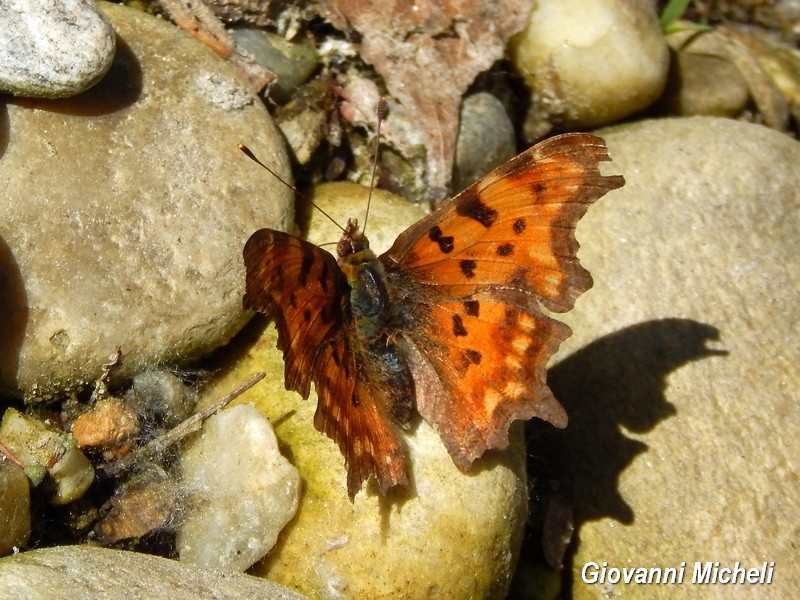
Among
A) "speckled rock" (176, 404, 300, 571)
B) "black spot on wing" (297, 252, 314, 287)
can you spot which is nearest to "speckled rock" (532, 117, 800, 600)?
"speckled rock" (176, 404, 300, 571)

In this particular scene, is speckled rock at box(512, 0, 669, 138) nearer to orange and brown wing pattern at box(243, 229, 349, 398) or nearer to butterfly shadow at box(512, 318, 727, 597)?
butterfly shadow at box(512, 318, 727, 597)

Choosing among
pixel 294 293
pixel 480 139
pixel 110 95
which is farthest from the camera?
pixel 480 139

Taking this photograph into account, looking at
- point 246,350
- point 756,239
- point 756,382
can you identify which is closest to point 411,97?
point 246,350

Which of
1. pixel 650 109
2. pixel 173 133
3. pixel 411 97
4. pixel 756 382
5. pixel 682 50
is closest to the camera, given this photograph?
pixel 173 133

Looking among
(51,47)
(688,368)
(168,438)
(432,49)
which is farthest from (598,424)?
(51,47)

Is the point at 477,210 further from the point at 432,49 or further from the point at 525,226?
the point at 432,49

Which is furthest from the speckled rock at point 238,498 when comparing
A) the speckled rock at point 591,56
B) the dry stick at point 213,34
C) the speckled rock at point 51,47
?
the speckled rock at point 591,56

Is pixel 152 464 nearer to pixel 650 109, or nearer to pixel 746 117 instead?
pixel 650 109
